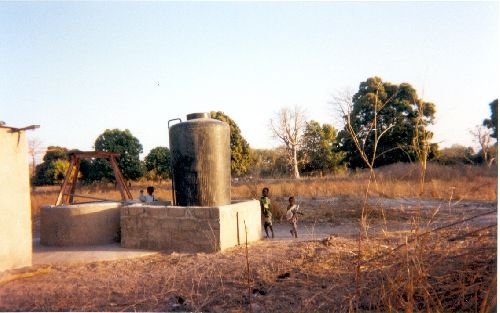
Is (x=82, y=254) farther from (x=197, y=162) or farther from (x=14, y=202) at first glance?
(x=197, y=162)

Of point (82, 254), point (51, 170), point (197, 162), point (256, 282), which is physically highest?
point (51, 170)

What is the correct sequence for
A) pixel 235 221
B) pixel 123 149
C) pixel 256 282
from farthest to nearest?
pixel 123 149, pixel 235 221, pixel 256 282

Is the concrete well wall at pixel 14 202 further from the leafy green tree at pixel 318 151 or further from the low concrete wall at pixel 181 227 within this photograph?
the leafy green tree at pixel 318 151

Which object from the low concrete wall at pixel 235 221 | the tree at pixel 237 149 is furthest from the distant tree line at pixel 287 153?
the low concrete wall at pixel 235 221

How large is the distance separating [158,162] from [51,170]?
832cm

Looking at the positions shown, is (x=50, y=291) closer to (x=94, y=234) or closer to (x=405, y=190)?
(x=94, y=234)

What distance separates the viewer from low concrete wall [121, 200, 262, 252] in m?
6.55

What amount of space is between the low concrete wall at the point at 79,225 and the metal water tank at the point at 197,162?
1437mm

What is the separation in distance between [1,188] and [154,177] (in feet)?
93.6

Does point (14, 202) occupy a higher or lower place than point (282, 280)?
higher

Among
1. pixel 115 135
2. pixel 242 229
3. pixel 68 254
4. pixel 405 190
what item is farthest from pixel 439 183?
pixel 115 135

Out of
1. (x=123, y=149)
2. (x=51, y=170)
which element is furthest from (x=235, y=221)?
(x=51, y=170)

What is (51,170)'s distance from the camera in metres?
31.5

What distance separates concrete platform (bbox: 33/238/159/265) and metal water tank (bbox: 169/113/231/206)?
1267 mm
